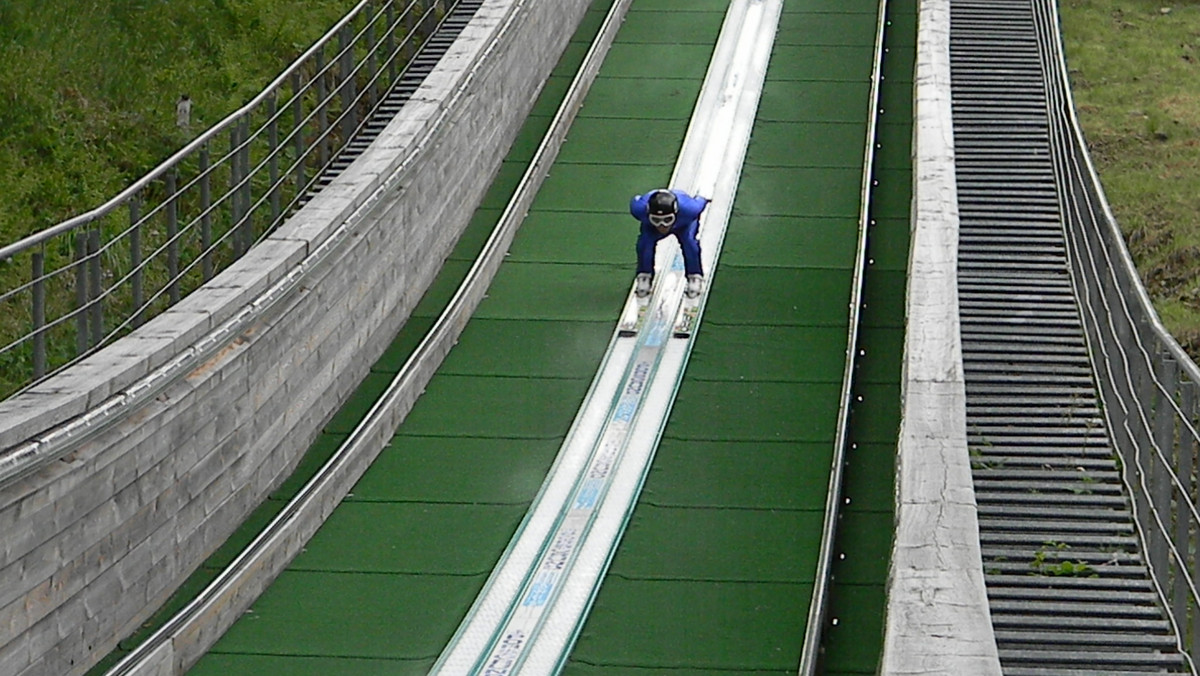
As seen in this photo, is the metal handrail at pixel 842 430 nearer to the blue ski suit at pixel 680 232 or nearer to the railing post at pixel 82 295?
the blue ski suit at pixel 680 232

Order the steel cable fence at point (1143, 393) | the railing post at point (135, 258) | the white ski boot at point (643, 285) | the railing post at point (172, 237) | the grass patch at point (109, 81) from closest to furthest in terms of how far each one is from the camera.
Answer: the steel cable fence at point (1143, 393) → the railing post at point (135, 258) → the railing post at point (172, 237) → the grass patch at point (109, 81) → the white ski boot at point (643, 285)

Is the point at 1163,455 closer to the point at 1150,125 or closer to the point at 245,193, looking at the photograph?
the point at 245,193

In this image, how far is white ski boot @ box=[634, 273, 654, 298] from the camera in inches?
506

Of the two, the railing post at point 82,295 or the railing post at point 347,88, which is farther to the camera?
the railing post at point 347,88

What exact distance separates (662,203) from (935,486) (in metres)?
4.96

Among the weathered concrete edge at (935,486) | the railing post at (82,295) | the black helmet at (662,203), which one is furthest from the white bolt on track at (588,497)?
the railing post at (82,295)

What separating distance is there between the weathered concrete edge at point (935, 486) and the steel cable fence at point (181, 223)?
3.90 meters

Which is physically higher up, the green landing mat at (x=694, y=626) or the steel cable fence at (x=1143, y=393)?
the steel cable fence at (x=1143, y=393)

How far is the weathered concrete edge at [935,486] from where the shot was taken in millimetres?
6438

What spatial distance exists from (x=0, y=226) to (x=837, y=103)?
855 centimetres

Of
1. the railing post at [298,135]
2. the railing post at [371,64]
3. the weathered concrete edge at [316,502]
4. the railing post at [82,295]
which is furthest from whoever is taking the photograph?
the railing post at [371,64]

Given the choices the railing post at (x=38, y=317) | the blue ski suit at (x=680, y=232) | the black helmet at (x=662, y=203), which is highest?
the railing post at (x=38, y=317)

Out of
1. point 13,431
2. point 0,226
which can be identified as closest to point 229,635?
point 13,431

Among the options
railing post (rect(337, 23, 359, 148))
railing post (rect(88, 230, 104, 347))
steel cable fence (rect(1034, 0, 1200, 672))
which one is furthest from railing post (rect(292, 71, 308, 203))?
steel cable fence (rect(1034, 0, 1200, 672))
